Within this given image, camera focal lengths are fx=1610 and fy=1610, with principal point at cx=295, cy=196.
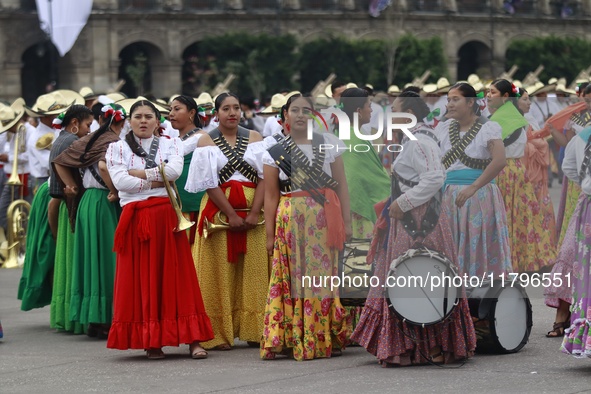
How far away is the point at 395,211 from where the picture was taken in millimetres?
9125

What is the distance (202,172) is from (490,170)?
1809 millimetres

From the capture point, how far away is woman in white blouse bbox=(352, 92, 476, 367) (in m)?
9.10

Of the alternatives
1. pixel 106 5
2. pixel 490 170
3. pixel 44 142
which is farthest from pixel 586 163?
pixel 106 5

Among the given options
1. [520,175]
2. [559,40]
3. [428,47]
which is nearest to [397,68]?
[428,47]

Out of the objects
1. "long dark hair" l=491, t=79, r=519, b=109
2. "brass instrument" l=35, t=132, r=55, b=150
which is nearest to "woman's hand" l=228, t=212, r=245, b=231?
"long dark hair" l=491, t=79, r=519, b=109

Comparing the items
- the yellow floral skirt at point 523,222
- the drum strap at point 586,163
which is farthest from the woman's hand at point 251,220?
the yellow floral skirt at point 523,222

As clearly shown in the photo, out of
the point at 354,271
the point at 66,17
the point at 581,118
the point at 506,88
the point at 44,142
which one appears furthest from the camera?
the point at 66,17

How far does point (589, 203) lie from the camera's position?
9.14 metres

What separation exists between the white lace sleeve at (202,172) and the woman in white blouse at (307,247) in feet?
2.20

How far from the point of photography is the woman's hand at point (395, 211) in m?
9.11

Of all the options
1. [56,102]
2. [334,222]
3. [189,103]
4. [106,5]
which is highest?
[106,5]

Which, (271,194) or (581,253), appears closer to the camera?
(581,253)

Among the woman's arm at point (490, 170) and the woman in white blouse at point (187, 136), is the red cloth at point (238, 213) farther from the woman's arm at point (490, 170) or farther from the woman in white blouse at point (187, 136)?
the woman's arm at point (490, 170)

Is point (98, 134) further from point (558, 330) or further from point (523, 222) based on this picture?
point (523, 222)
